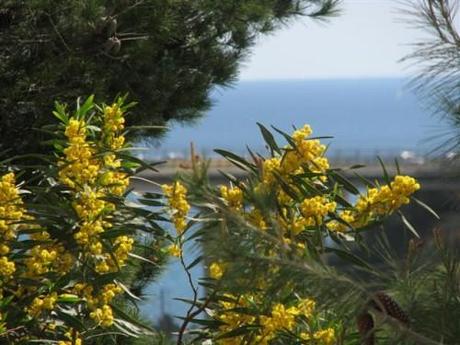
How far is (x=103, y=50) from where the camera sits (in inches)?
173

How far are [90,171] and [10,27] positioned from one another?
1.87 m

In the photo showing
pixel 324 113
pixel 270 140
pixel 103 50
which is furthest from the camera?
pixel 324 113

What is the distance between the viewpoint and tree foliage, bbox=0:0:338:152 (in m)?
4.28

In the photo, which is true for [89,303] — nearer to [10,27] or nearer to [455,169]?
[455,169]

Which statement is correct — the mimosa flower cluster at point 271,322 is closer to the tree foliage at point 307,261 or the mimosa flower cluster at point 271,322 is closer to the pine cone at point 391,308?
the tree foliage at point 307,261

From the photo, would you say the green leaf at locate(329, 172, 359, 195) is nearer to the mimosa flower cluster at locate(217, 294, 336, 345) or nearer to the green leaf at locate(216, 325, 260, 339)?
the mimosa flower cluster at locate(217, 294, 336, 345)

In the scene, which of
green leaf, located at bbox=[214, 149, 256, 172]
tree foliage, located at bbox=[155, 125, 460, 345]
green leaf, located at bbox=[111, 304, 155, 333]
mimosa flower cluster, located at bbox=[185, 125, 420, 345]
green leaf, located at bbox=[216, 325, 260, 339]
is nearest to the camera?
tree foliage, located at bbox=[155, 125, 460, 345]

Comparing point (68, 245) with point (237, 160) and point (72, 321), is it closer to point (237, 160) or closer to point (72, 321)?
point (72, 321)

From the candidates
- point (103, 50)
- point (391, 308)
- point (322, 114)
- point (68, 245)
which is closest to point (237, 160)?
point (68, 245)

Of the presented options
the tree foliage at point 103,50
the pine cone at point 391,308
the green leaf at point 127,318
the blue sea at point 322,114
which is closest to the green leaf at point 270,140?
the green leaf at point 127,318

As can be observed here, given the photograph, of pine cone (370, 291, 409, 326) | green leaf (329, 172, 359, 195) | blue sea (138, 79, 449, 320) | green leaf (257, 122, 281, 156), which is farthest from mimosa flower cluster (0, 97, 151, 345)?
blue sea (138, 79, 449, 320)

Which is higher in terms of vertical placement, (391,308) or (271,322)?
(391,308)

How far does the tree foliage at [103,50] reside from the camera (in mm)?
4281

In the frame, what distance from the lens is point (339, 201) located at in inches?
109
